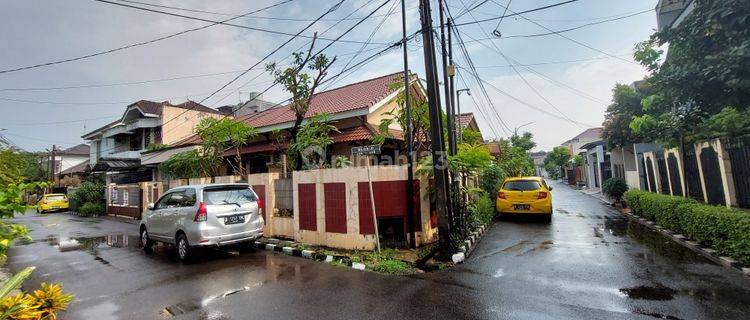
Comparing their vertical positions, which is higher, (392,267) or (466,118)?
(466,118)

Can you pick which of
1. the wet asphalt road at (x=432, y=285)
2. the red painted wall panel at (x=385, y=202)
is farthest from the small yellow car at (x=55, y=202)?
the red painted wall panel at (x=385, y=202)

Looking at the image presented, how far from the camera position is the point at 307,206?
27.4 ft

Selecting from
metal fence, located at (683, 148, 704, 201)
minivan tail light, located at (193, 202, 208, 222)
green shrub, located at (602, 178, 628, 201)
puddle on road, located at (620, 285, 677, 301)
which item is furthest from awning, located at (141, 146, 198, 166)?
green shrub, located at (602, 178, 628, 201)

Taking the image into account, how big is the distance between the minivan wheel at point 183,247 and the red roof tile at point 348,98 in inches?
254

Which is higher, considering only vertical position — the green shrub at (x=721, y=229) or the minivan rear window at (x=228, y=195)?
the minivan rear window at (x=228, y=195)

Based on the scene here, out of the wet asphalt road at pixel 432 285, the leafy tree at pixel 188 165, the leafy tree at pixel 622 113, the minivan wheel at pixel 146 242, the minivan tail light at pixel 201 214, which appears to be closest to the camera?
the wet asphalt road at pixel 432 285

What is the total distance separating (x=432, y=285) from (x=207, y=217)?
4.75 meters

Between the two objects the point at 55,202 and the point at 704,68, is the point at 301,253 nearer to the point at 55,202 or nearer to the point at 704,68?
the point at 704,68

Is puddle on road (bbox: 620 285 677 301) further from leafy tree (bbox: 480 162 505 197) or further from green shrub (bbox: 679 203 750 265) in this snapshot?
leafy tree (bbox: 480 162 505 197)

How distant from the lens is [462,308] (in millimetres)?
4234

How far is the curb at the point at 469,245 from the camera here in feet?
21.2

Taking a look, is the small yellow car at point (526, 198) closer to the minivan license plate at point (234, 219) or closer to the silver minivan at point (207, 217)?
the silver minivan at point (207, 217)

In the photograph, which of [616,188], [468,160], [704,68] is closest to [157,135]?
[468,160]

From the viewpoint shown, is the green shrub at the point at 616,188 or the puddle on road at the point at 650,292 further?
the green shrub at the point at 616,188
